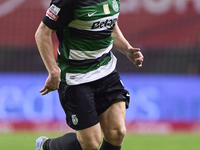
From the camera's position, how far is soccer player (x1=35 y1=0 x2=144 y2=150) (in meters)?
3.93

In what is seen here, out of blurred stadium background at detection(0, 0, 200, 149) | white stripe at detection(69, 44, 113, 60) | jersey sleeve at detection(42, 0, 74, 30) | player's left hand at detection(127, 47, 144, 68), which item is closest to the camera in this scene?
jersey sleeve at detection(42, 0, 74, 30)

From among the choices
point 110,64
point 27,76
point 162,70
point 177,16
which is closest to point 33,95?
→ point 27,76

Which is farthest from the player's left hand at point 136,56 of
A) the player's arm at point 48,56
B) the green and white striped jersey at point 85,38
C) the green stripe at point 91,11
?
the player's arm at point 48,56

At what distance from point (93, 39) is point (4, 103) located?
5.13 meters

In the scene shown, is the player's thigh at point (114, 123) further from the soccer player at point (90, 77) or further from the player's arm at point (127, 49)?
the player's arm at point (127, 49)

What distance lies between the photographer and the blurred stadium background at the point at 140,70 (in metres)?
8.80

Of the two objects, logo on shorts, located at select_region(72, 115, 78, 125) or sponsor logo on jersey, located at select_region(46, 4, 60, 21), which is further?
logo on shorts, located at select_region(72, 115, 78, 125)

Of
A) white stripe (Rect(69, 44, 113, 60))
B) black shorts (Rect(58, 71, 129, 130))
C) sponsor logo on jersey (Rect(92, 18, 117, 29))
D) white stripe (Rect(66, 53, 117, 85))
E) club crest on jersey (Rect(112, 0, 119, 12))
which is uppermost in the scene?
club crest on jersey (Rect(112, 0, 119, 12))

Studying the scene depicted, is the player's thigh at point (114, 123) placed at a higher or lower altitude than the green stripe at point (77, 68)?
lower

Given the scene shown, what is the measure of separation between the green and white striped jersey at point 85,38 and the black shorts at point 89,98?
0.06m

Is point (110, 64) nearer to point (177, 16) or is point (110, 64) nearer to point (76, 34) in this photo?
point (76, 34)

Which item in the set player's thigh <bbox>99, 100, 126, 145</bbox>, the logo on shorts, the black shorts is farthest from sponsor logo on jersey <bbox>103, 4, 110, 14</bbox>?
the logo on shorts

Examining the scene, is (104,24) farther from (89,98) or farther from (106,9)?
(89,98)

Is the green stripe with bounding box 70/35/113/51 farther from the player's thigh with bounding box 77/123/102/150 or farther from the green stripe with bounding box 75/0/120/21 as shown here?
the player's thigh with bounding box 77/123/102/150
